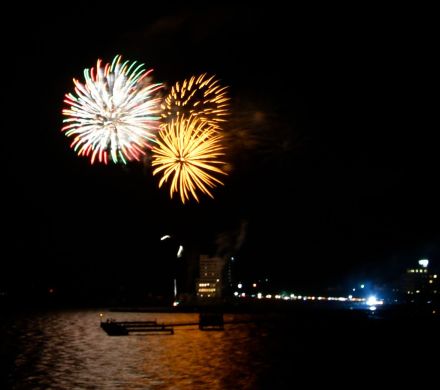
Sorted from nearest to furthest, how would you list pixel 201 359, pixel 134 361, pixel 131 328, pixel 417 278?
pixel 134 361 < pixel 201 359 < pixel 131 328 < pixel 417 278

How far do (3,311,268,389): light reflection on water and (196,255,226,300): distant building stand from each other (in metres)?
100

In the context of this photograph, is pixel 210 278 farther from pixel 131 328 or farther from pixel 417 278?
pixel 131 328

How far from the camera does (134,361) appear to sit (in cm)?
2441

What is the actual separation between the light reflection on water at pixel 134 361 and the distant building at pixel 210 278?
100 m

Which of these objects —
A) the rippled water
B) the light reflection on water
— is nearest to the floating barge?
the rippled water

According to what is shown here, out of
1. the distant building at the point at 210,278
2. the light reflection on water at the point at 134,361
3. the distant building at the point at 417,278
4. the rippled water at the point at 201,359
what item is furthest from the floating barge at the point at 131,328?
the distant building at the point at 417,278

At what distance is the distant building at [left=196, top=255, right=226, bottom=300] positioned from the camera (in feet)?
450

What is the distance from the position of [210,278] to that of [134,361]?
371ft

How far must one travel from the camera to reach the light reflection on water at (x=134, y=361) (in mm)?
19125

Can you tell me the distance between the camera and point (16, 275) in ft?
547

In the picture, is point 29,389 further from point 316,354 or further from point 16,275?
point 16,275

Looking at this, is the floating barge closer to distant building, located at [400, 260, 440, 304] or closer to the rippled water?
the rippled water

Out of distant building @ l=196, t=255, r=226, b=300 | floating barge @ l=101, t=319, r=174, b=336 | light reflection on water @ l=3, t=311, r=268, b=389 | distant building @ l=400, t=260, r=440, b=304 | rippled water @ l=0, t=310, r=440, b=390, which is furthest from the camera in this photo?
distant building @ l=400, t=260, r=440, b=304

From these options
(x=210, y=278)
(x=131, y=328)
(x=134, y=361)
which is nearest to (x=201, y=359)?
(x=134, y=361)
